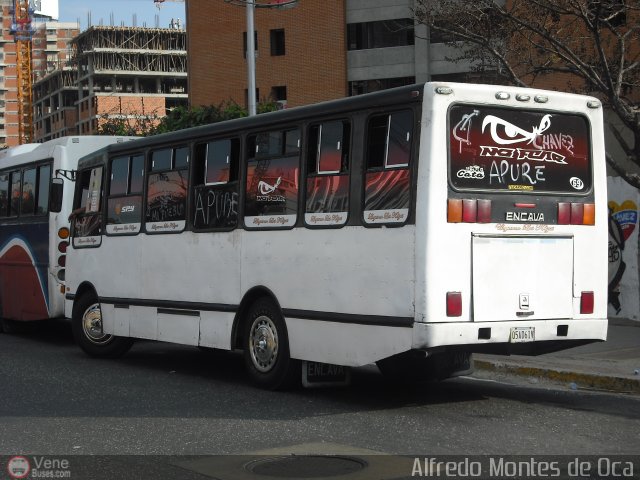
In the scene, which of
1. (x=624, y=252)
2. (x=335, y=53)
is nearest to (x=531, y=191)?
(x=624, y=252)

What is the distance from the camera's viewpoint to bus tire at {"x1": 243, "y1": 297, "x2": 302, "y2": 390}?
37.2ft

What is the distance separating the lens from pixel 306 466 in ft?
25.2

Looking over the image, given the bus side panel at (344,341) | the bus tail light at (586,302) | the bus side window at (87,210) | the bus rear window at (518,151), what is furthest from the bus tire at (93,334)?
the bus tail light at (586,302)

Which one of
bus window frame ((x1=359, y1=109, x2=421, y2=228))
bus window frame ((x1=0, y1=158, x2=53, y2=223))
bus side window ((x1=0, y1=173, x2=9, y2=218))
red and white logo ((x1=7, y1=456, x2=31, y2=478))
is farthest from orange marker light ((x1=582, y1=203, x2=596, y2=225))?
bus side window ((x1=0, y1=173, x2=9, y2=218))

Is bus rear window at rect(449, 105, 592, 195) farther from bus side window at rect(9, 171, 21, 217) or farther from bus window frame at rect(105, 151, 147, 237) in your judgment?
bus side window at rect(9, 171, 21, 217)

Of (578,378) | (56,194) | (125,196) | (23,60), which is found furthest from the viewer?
(23,60)

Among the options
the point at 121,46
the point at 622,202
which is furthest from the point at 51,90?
the point at 622,202

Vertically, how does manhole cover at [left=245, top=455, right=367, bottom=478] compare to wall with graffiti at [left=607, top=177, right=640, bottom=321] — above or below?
below

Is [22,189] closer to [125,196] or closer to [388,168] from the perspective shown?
[125,196]

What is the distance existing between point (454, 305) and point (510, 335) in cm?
68

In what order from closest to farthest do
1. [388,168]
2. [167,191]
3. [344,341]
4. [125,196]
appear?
[388,168] < [344,341] < [167,191] < [125,196]

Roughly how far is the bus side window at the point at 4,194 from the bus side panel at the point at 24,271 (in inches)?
11.8

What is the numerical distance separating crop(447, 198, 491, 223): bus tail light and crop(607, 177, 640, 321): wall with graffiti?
7798 millimetres

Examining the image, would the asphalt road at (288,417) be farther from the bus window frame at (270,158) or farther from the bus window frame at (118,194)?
the bus window frame at (118,194)
